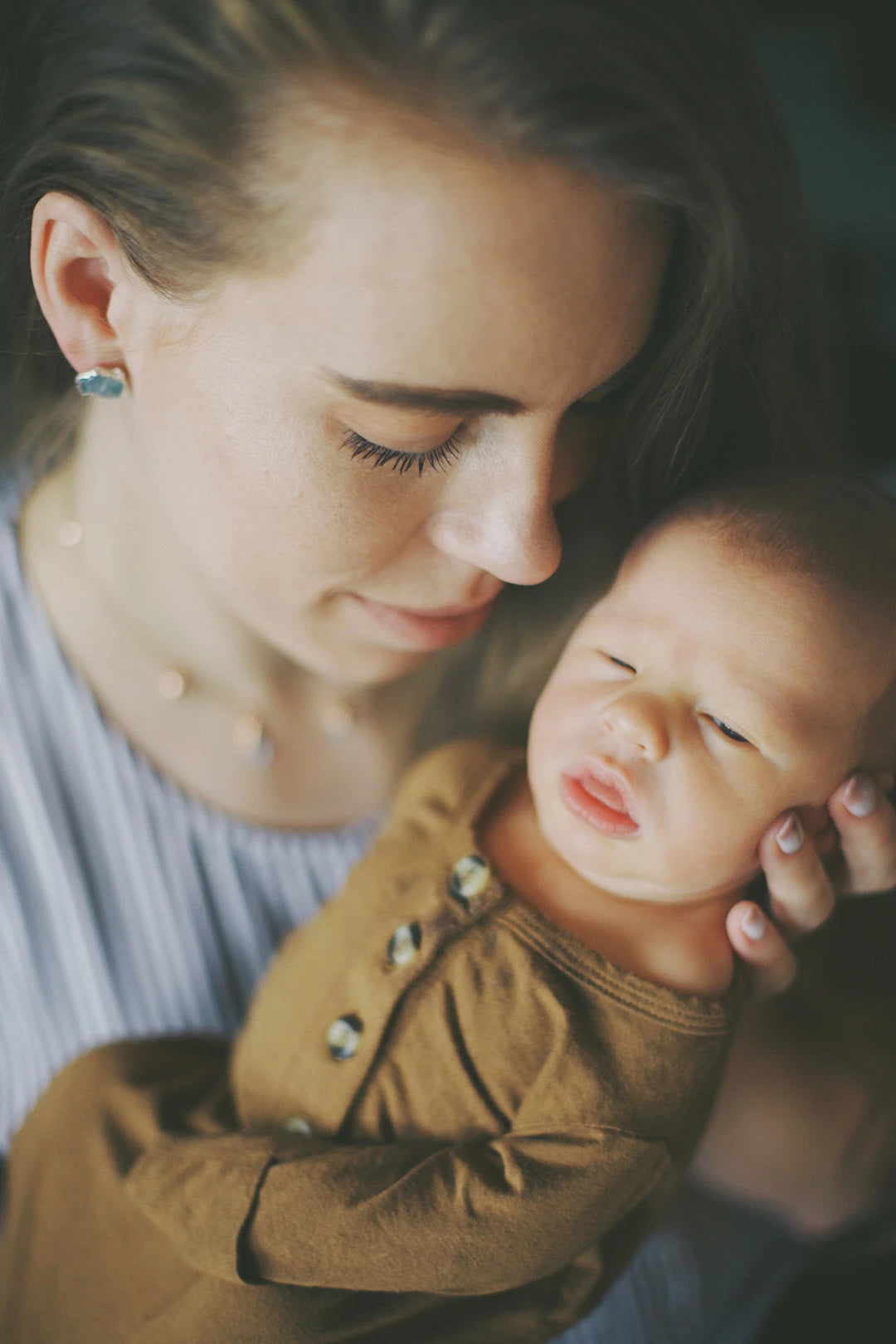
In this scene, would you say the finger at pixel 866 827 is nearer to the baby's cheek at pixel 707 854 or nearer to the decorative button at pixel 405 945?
the baby's cheek at pixel 707 854

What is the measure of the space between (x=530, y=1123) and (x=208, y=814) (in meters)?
0.52

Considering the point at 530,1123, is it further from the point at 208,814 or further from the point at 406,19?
the point at 406,19

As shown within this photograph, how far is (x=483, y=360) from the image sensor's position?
2.33 feet

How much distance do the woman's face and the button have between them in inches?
17.7

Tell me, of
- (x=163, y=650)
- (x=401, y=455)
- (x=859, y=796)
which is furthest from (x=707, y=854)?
(x=163, y=650)

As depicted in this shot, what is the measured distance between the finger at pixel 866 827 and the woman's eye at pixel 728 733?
0.12 metres

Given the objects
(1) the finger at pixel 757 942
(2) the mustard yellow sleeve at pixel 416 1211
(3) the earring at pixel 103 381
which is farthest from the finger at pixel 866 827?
(3) the earring at pixel 103 381

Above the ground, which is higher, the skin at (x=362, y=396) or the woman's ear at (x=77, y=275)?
the woman's ear at (x=77, y=275)

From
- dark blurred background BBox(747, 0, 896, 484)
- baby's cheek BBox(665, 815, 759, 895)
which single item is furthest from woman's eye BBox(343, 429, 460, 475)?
dark blurred background BBox(747, 0, 896, 484)

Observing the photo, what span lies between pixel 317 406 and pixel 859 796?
0.56 meters

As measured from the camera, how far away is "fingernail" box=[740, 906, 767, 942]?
896 millimetres

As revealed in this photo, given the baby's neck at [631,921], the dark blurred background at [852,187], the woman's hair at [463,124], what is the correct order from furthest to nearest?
the dark blurred background at [852,187]
the baby's neck at [631,921]
the woman's hair at [463,124]

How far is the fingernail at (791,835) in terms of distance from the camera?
86 cm

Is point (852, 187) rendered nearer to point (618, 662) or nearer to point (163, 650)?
point (618, 662)
